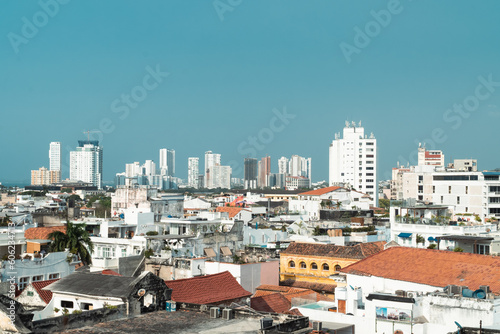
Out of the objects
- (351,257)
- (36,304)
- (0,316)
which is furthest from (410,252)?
(0,316)

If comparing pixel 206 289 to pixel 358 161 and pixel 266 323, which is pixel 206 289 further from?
pixel 358 161

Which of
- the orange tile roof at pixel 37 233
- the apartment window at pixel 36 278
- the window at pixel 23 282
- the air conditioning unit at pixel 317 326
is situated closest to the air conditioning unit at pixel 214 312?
the air conditioning unit at pixel 317 326

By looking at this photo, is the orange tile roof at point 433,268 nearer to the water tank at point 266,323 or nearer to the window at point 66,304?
the water tank at point 266,323

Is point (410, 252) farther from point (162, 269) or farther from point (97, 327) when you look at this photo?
point (97, 327)

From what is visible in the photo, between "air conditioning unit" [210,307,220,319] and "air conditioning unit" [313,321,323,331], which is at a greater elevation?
"air conditioning unit" [210,307,220,319]

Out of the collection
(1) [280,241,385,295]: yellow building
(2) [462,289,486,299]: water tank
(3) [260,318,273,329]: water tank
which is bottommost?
(1) [280,241,385,295]: yellow building

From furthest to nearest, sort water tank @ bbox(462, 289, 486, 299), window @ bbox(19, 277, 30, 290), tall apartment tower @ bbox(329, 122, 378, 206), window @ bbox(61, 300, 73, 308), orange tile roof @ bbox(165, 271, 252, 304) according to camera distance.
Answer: tall apartment tower @ bbox(329, 122, 378, 206) → window @ bbox(19, 277, 30, 290) → orange tile roof @ bbox(165, 271, 252, 304) → water tank @ bbox(462, 289, 486, 299) → window @ bbox(61, 300, 73, 308)

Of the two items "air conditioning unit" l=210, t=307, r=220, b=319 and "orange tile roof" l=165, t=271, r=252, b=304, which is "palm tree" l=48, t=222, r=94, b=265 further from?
"air conditioning unit" l=210, t=307, r=220, b=319

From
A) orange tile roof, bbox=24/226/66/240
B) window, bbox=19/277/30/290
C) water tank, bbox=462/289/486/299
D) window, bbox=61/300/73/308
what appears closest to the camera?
window, bbox=61/300/73/308

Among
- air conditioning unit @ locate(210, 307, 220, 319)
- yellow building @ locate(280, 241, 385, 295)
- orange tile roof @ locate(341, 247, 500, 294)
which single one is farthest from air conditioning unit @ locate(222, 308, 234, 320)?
yellow building @ locate(280, 241, 385, 295)
